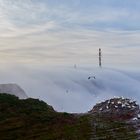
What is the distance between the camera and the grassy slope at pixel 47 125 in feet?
113

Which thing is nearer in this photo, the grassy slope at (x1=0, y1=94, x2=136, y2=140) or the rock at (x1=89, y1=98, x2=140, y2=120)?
the grassy slope at (x1=0, y1=94, x2=136, y2=140)

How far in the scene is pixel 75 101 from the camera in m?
122

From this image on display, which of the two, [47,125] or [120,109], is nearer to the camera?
[47,125]

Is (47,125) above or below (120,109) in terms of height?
below

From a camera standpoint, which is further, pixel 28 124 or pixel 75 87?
pixel 75 87

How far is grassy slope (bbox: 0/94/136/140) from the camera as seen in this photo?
34.5 metres

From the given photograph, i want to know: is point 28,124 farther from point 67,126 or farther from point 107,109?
point 107,109

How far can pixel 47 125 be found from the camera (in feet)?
130

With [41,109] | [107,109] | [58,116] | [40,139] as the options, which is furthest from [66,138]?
[107,109]

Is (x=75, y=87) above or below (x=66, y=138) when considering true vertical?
above

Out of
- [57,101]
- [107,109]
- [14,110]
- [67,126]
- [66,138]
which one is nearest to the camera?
[66,138]

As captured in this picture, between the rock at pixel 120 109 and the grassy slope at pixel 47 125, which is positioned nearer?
the grassy slope at pixel 47 125

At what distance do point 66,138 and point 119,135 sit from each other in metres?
4.57

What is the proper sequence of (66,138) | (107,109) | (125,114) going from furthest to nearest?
(107,109)
(125,114)
(66,138)
